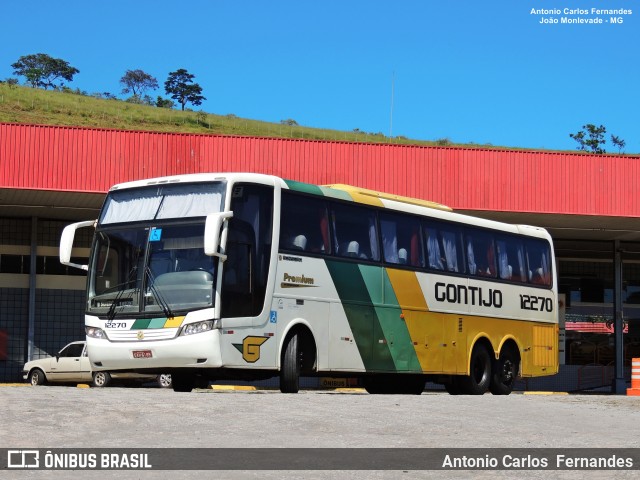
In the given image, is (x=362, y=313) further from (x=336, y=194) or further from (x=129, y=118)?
(x=129, y=118)

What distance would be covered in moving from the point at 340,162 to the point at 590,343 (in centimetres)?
1357

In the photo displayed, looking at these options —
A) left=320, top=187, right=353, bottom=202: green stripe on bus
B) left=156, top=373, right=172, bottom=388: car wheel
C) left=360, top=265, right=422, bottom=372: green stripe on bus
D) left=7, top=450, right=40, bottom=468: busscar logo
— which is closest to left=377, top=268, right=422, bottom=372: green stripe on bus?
left=360, top=265, right=422, bottom=372: green stripe on bus

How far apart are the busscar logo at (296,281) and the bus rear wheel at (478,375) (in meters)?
5.49

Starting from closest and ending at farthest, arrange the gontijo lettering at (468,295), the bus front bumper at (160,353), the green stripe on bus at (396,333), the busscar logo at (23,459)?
the busscar logo at (23,459) < the bus front bumper at (160,353) < the green stripe on bus at (396,333) < the gontijo lettering at (468,295)

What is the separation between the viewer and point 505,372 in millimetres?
24375

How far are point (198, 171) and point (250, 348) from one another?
46.6 feet

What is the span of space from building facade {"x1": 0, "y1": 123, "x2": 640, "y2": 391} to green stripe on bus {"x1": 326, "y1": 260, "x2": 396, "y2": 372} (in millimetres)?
12183

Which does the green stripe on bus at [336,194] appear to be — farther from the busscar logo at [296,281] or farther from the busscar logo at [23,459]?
the busscar logo at [23,459]

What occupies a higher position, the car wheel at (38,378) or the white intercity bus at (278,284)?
the white intercity bus at (278,284)

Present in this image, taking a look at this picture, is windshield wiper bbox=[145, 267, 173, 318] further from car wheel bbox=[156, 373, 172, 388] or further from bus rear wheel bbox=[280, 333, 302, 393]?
car wheel bbox=[156, 373, 172, 388]

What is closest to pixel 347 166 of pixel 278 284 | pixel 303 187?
pixel 303 187

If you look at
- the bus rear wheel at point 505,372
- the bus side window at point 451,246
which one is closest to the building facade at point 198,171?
the bus rear wheel at point 505,372

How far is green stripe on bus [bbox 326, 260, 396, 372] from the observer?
19953mm

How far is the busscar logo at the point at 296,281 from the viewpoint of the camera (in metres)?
18.7
